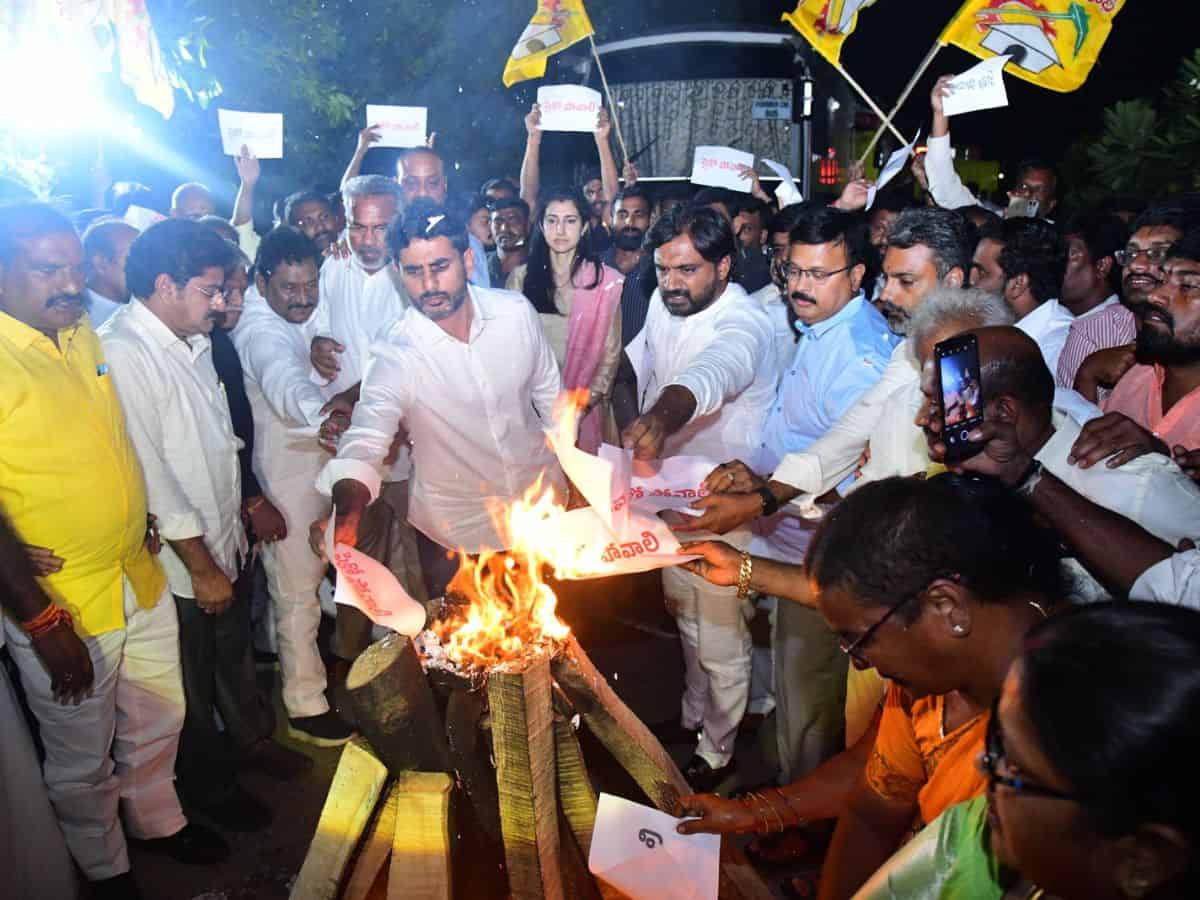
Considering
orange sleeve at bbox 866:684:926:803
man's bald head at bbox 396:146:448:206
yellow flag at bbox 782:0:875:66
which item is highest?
yellow flag at bbox 782:0:875:66

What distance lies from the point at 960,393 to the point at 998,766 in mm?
1489

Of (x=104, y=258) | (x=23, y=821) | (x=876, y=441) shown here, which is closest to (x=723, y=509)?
(x=876, y=441)

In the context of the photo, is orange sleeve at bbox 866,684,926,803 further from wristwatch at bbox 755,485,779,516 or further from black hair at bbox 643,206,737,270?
black hair at bbox 643,206,737,270

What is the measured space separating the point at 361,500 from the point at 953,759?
261 centimetres

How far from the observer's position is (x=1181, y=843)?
1.25m

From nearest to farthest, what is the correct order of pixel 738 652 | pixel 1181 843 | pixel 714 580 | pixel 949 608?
pixel 1181 843
pixel 949 608
pixel 714 580
pixel 738 652

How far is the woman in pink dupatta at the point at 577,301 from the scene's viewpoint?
6.54m

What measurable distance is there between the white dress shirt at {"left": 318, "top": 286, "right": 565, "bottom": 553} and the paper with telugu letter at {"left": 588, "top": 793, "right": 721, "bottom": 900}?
222 centimetres

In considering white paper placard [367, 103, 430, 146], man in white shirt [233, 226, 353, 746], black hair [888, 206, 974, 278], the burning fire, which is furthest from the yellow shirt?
white paper placard [367, 103, 430, 146]

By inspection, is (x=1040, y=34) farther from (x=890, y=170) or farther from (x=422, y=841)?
(x=422, y=841)

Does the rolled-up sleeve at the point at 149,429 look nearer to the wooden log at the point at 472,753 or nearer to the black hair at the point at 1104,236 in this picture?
the wooden log at the point at 472,753

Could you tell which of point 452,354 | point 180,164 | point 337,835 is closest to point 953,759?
point 337,835

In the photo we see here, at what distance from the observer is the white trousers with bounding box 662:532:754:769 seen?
4.67 m

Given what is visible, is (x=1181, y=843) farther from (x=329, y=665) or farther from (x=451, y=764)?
(x=329, y=665)
